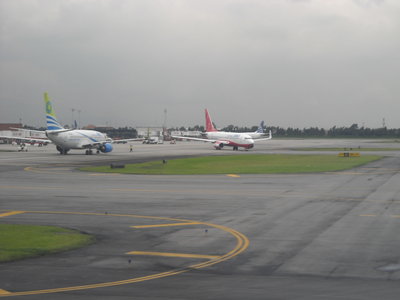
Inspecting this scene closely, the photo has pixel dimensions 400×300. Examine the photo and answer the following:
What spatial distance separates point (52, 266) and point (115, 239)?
4.99 meters

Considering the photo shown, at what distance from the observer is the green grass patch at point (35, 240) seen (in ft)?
66.7

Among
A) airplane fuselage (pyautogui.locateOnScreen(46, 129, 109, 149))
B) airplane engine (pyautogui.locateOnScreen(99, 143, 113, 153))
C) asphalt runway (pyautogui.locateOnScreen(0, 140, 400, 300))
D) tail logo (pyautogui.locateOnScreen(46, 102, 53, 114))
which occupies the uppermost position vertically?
tail logo (pyautogui.locateOnScreen(46, 102, 53, 114))

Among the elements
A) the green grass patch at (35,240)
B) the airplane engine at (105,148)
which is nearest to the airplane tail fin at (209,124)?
the airplane engine at (105,148)

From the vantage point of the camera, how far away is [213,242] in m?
22.3

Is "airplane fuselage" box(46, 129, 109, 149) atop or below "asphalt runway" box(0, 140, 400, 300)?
atop

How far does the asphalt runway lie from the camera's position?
15.5m

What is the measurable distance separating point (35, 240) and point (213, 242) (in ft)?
24.1

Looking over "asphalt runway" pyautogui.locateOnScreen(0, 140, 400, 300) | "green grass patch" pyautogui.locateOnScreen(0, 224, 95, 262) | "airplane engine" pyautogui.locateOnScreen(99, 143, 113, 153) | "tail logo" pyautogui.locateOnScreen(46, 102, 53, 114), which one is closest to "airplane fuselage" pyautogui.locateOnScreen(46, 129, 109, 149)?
"airplane engine" pyautogui.locateOnScreen(99, 143, 113, 153)

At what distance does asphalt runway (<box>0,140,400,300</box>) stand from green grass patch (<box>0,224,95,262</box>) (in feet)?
2.53

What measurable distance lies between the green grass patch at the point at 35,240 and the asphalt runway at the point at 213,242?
0.77 metres

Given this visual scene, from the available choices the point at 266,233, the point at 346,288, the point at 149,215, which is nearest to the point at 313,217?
the point at 266,233

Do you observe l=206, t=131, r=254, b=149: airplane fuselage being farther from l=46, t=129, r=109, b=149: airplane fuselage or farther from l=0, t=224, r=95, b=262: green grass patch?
l=0, t=224, r=95, b=262: green grass patch

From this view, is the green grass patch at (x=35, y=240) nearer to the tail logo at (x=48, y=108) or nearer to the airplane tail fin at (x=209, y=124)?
the tail logo at (x=48, y=108)

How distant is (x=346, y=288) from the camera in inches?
604
